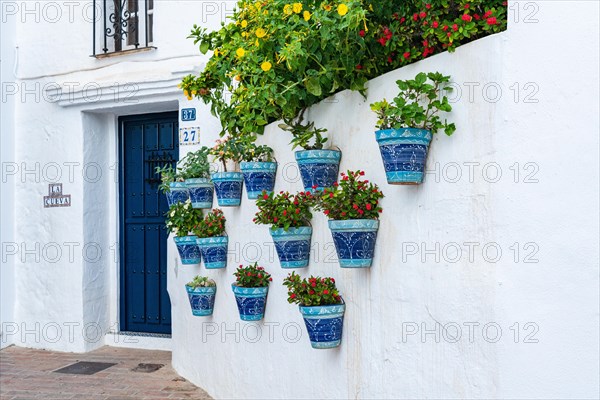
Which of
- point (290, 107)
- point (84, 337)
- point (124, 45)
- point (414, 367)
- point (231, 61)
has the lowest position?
point (84, 337)

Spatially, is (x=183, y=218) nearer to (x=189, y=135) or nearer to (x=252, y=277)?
(x=189, y=135)

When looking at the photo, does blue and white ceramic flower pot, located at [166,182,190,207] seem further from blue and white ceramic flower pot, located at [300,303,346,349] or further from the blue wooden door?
blue and white ceramic flower pot, located at [300,303,346,349]

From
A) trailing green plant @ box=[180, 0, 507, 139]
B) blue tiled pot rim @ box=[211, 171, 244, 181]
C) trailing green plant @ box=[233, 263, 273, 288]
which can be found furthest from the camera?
blue tiled pot rim @ box=[211, 171, 244, 181]

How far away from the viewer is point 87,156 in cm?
823

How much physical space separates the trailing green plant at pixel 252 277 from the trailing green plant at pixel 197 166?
1077mm

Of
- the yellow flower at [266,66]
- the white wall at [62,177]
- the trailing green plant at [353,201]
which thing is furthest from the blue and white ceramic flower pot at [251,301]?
the white wall at [62,177]

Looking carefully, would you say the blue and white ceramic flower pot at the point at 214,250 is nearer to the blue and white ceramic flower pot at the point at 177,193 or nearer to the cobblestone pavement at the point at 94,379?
the blue and white ceramic flower pot at the point at 177,193

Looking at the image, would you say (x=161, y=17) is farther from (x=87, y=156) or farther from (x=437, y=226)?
(x=437, y=226)

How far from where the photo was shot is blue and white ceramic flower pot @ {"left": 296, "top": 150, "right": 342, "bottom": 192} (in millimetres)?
4637

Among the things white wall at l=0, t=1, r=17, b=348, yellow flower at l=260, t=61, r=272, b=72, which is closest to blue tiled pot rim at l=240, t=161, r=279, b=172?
yellow flower at l=260, t=61, r=272, b=72

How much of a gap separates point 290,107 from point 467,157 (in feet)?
5.34

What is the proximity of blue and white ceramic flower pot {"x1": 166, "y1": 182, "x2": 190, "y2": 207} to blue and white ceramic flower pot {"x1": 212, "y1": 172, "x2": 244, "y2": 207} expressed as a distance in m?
0.70

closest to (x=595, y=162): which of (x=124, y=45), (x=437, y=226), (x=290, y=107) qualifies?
(x=437, y=226)

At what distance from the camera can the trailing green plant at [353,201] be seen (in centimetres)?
417
